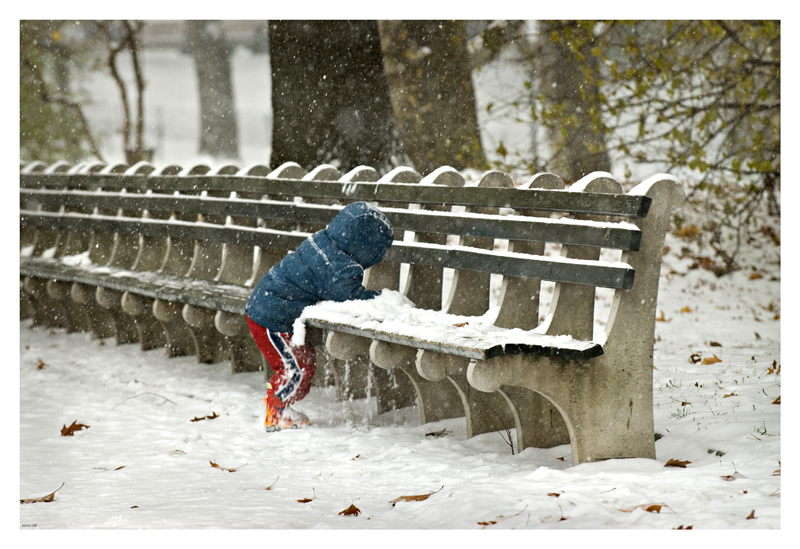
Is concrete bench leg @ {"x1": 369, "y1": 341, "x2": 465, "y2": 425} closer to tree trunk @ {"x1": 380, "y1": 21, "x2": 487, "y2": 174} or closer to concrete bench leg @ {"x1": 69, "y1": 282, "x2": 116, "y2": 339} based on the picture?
concrete bench leg @ {"x1": 69, "y1": 282, "x2": 116, "y2": 339}

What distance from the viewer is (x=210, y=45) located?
22.6 metres

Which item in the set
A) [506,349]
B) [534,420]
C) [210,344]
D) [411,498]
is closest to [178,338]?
[210,344]

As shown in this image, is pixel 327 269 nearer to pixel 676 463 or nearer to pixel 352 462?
pixel 352 462

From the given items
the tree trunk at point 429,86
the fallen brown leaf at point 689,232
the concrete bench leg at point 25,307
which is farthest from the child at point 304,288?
the fallen brown leaf at point 689,232

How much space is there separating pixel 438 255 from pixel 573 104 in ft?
23.2

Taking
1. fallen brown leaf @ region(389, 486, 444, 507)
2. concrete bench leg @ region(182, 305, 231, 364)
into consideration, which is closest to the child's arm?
fallen brown leaf @ region(389, 486, 444, 507)

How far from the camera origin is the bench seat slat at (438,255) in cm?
344

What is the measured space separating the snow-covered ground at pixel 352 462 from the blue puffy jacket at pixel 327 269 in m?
0.67

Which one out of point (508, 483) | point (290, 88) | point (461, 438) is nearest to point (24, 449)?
point (461, 438)

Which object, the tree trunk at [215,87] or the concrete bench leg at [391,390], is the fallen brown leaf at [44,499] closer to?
the concrete bench leg at [391,390]

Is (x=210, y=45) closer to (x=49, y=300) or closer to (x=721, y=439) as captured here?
(x=49, y=300)

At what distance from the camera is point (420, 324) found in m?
3.88

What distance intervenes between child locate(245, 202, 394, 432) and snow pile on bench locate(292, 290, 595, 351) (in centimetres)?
10

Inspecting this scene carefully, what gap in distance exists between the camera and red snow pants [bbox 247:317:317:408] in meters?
4.38
